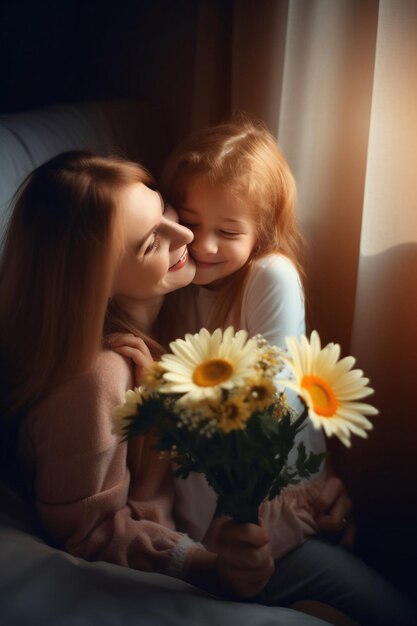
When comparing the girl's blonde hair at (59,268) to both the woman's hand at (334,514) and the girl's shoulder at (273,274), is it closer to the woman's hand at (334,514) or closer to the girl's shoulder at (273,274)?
the girl's shoulder at (273,274)

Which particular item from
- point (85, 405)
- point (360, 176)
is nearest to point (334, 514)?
point (85, 405)

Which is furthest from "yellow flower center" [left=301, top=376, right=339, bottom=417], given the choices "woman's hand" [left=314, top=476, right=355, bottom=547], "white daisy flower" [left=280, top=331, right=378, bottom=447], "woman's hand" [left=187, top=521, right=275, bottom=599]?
"woman's hand" [left=314, top=476, right=355, bottom=547]

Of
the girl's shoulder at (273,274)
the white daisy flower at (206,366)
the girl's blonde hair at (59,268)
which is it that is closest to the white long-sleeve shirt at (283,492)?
the girl's shoulder at (273,274)

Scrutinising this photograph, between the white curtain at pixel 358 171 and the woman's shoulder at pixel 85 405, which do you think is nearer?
the woman's shoulder at pixel 85 405

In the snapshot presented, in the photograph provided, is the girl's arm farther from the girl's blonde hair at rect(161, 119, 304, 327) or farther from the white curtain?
the white curtain

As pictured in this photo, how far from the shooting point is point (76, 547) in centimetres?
94

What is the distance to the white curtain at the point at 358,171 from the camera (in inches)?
44.4

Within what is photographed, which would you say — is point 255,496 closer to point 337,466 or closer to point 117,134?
point 337,466

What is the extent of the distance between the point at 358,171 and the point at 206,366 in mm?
741

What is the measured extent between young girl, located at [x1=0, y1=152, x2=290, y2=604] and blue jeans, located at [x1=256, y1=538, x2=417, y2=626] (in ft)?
0.77

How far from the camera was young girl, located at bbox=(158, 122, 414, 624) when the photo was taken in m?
1.08

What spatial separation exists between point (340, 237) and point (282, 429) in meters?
0.71

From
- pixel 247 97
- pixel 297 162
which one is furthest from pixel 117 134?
pixel 297 162

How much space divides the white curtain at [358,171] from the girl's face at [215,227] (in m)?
0.24
